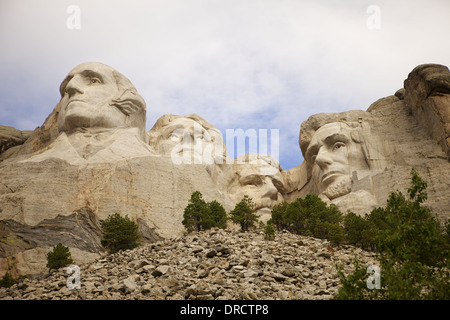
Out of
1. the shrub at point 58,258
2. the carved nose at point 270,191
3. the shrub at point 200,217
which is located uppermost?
the carved nose at point 270,191

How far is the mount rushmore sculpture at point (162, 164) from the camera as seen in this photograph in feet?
82.1

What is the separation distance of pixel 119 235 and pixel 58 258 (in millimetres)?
2708

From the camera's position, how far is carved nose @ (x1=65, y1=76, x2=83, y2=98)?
32906 millimetres

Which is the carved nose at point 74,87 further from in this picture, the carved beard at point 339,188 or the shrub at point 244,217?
the carved beard at point 339,188

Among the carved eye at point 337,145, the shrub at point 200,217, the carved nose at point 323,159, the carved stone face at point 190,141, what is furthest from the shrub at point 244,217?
the carved eye at point 337,145

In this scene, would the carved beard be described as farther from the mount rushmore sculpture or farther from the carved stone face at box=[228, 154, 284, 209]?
the carved stone face at box=[228, 154, 284, 209]

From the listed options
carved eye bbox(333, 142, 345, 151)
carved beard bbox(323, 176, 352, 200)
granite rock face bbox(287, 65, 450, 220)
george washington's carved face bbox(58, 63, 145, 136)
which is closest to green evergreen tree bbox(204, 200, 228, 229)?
granite rock face bbox(287, 65, 450, 220)

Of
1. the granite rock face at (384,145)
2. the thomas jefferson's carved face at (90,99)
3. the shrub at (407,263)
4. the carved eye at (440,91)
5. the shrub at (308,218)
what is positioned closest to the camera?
the shrub at (407,263)

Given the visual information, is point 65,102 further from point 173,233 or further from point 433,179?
point 433,179

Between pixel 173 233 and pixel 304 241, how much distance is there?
22.4 ft

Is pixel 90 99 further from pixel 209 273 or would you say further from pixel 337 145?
pixel 209 273

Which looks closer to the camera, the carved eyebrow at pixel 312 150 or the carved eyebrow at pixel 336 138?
the carved eyebrow at pixel 336 138

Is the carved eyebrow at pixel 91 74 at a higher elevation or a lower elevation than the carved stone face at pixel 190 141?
higher
